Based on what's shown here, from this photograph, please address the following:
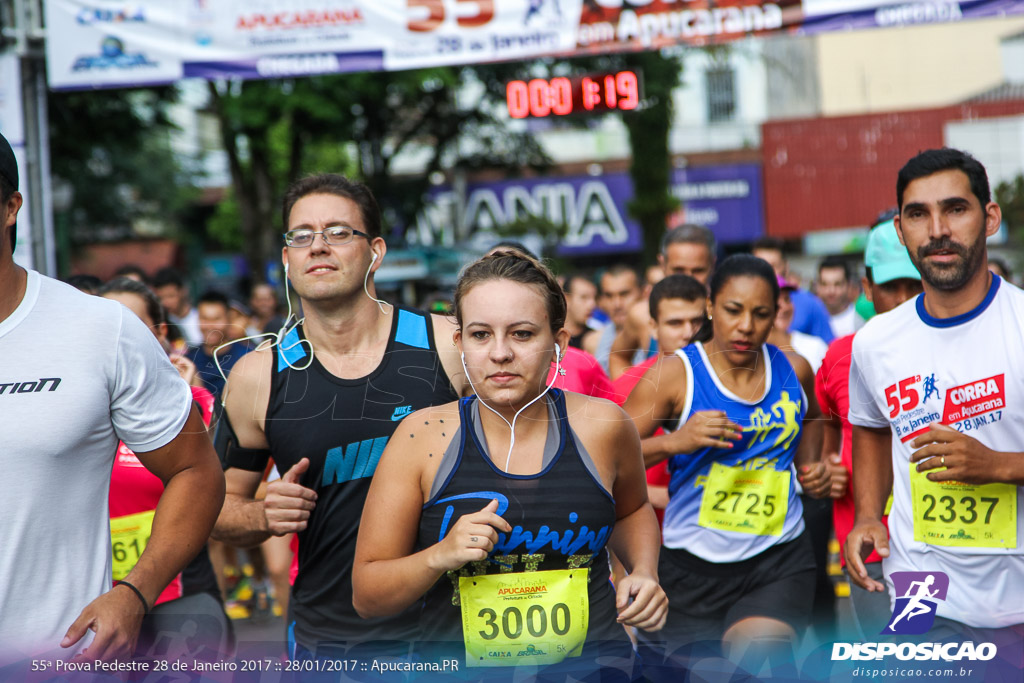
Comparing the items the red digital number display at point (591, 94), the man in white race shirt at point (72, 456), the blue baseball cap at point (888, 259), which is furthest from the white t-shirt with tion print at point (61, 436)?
the red digital number display at point (591, 94)

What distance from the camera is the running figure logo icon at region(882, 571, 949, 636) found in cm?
268

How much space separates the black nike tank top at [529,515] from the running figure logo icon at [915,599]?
79 centimetres

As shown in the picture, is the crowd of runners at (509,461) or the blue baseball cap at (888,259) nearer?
the crowd of runners at (509,461)

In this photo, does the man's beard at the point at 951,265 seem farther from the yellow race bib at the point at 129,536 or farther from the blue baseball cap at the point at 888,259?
the yellow race bib at the point at 129,536

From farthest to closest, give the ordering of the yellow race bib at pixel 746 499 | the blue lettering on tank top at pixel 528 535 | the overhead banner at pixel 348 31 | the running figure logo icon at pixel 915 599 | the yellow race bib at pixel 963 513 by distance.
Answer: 1. the overhead banner at pixel 348 31
2. the yellow race bib at pixel 746 499
3. the yellow race bib at pixel 963 513
4. the running figure logo icon at pixel 915 599
5. the blue lettering on tank top at pixel 528 535

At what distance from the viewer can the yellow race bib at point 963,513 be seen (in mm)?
2793

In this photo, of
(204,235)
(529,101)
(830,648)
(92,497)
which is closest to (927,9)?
(529,101)

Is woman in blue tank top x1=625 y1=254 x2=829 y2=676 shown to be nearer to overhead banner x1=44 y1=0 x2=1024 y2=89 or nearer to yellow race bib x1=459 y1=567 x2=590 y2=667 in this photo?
yellow race bib x1=459 y1=567 x2=590 y2=667

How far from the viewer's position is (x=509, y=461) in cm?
239

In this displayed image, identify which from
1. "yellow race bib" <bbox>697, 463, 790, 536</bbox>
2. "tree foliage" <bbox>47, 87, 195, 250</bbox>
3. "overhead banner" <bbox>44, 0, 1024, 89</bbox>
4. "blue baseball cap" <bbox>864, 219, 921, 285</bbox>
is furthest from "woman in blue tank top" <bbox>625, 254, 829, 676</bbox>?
"tree foliage" <bbox>47, 87, 195, 250</bbox>

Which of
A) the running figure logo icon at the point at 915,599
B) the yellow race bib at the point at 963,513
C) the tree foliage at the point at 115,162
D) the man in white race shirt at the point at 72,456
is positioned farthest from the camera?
the tree foliage at the point at 115,162

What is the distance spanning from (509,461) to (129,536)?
1.78 meters

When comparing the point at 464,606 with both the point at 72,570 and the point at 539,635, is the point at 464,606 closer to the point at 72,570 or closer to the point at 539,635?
the point at 539,635

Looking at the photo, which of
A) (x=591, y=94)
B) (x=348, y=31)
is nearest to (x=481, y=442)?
(x=348, y=31)
